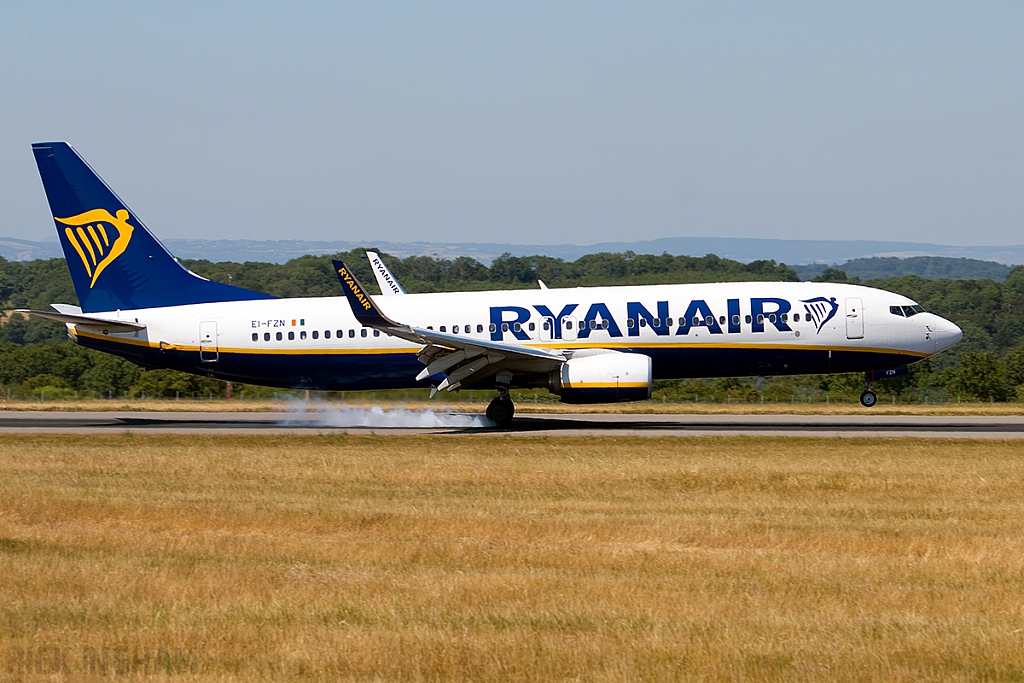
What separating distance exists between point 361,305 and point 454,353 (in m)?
3.26

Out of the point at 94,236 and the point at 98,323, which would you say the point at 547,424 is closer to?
the point at 98,323

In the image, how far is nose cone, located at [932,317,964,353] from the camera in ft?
115

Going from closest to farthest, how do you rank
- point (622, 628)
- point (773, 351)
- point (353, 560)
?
point (622, 628)
point (353, 560)
point (773, 351)

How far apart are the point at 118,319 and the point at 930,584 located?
28884 mm

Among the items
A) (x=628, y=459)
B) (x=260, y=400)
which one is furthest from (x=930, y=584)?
(x=260, y=400)

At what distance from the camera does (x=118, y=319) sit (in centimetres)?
3588

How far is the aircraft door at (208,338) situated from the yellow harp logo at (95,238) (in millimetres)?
3663

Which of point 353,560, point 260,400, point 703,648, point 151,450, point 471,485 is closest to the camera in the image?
point 703,648

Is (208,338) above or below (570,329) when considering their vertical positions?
below

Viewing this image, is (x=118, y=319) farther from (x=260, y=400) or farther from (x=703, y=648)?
(x=703, y=648)

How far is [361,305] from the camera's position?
31625mm

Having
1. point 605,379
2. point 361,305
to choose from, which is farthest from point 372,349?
point 605,379

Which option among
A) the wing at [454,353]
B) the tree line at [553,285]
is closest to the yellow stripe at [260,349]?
the wing at [454,353]

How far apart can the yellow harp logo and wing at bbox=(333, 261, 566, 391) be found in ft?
30.1
